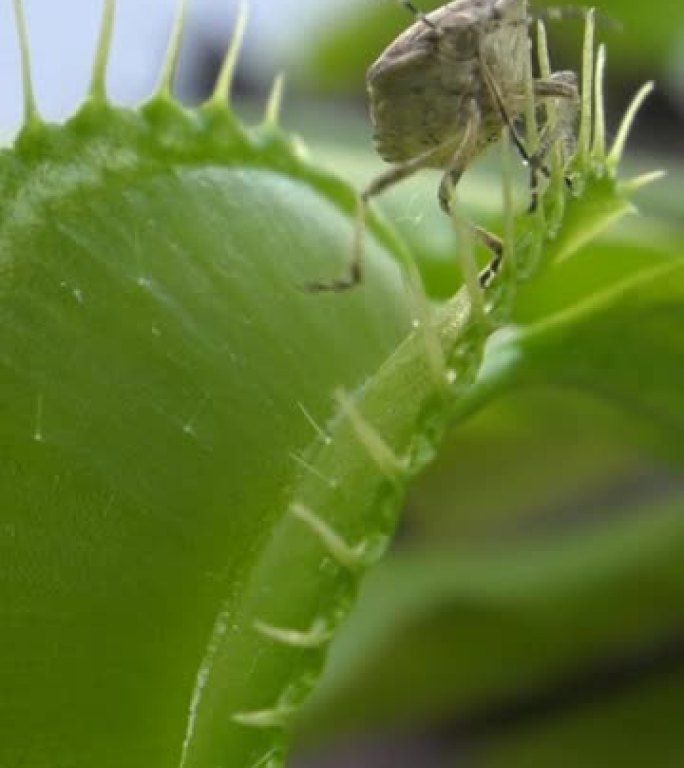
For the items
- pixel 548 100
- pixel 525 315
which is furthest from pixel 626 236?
pixel 548 100

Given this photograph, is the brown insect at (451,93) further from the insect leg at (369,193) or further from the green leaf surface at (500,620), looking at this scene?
the green leaf surface at (500,620)

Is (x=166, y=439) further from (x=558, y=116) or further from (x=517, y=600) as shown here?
(x=517, y=600)

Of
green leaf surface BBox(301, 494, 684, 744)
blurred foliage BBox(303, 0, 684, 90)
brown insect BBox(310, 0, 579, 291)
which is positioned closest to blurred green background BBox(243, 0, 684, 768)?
green leaf surface BBox(301, 494, 684, 744)

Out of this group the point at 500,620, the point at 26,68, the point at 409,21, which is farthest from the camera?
the point at 409,21

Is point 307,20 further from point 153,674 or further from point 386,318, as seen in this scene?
point 153,674

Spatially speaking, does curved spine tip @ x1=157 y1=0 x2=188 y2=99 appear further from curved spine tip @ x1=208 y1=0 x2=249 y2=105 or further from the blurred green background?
the blurred green background

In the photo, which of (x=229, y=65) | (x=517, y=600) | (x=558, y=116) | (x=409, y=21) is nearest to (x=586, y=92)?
(x=558, y=116)

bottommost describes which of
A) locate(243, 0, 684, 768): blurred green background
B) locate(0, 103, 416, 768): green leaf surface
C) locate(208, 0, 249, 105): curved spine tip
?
locate(243, 0, 684, 768): blurred green background
